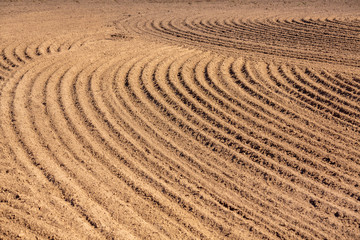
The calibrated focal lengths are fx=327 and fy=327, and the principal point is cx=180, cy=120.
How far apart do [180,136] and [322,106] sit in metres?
2.60

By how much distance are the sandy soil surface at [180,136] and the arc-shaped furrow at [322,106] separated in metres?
0.02

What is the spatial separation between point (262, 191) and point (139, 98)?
2.83 meters

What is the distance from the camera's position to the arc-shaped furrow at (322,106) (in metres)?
5.27

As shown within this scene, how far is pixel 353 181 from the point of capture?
409 cm

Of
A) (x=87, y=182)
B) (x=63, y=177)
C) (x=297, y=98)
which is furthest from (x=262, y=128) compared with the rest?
(x=63, y=177)

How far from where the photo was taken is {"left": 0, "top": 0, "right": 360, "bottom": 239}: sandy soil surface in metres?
3.46

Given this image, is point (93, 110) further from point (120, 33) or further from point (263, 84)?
point (120, 33)

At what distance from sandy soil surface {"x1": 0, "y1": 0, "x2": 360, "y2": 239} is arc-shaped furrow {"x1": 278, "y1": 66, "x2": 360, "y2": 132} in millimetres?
25

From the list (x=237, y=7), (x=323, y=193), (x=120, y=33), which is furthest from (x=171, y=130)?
(x=237, y=7)

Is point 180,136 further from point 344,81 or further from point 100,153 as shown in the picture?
point 344,81

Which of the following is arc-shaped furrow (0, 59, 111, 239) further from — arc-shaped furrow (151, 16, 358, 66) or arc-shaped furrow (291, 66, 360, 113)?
arc-shaped furrow (151, 16, 358, 66)

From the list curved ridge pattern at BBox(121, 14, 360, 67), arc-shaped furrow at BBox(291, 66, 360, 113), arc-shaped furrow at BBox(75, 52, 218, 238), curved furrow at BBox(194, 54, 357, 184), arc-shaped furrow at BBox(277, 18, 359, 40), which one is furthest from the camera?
arc-shaped furrow at BBox(277, 18, 359, 40)

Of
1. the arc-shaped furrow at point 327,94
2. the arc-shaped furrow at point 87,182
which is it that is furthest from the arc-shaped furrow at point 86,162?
the arc-shaped furrow at point 327,94

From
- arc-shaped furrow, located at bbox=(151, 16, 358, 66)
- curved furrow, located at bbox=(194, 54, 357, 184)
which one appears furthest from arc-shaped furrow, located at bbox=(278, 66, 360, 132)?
arc-shaped furrow, located at bbox=(151, 16, 358, 66)
